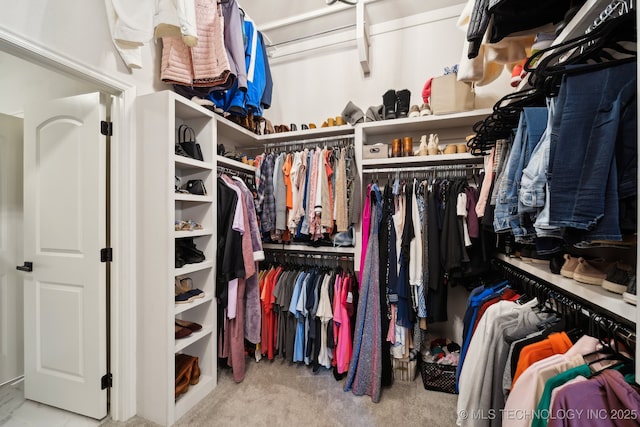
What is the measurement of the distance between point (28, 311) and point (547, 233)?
2785mm

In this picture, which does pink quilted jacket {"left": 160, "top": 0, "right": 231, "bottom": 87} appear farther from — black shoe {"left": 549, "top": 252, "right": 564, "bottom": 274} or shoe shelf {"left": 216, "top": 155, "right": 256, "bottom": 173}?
black shoe {"left": 549, "top": 252, "right": 564, "bottom": 274}

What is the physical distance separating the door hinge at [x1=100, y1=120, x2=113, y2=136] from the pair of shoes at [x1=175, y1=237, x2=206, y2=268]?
0.77 meters

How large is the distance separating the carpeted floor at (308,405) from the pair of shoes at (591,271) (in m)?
1.28

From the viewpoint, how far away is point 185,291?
5.61 ft

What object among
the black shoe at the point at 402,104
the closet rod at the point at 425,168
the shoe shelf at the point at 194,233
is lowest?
the shoe shelf at the point at 194,233

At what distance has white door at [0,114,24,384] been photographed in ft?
6.07

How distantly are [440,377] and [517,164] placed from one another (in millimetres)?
1606

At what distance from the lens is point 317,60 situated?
8.21 ft

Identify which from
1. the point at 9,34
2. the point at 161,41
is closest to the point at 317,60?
the point at 161,41

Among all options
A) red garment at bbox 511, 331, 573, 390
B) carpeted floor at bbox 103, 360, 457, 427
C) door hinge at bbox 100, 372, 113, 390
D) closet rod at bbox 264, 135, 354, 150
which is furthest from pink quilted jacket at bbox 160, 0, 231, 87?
carpeted floor at bbox 103, 360, 457, 427

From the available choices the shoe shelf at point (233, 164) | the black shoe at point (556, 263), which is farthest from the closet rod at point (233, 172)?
the black shoe at point (556, 263)

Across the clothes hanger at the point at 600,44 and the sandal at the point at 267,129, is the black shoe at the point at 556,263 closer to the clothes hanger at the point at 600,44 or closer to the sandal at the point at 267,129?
the clothes hanger at the point at 600,44

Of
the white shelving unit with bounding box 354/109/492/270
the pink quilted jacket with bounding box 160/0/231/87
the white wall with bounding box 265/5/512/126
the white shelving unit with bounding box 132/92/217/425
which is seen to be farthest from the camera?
the white wall with bounding box 265/5/512/126

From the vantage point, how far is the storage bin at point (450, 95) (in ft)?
5.69
